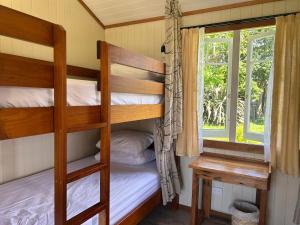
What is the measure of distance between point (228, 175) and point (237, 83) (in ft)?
3.35

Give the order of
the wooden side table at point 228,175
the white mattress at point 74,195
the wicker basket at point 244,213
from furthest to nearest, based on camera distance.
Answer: the wicker basket at point 244,213 → the wooden side table at point 228,175 → the white mattress at point 74,195

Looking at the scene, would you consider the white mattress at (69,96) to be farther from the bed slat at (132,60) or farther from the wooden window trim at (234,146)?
the wooden window trim at (234,146)

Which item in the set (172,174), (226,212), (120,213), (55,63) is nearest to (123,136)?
(172,174)

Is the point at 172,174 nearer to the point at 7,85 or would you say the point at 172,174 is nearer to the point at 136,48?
the point at 136,48

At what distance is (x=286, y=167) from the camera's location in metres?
2.08

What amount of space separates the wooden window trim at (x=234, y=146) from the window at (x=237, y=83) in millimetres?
77

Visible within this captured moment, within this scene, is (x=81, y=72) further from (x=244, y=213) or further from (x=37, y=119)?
(x=244, y=213)

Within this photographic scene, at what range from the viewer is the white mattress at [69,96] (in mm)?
1007

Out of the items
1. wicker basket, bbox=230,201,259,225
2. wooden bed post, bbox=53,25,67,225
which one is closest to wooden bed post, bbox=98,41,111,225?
wooden bed post, bbox=53,25,67,225

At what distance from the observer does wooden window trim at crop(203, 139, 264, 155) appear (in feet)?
7.61

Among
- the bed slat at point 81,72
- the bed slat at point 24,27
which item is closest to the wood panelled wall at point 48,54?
the bed slat at point 81,72

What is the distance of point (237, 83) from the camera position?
247cm

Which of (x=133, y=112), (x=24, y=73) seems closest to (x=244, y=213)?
(x=133, y=112)

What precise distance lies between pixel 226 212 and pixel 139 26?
8.33 ft
